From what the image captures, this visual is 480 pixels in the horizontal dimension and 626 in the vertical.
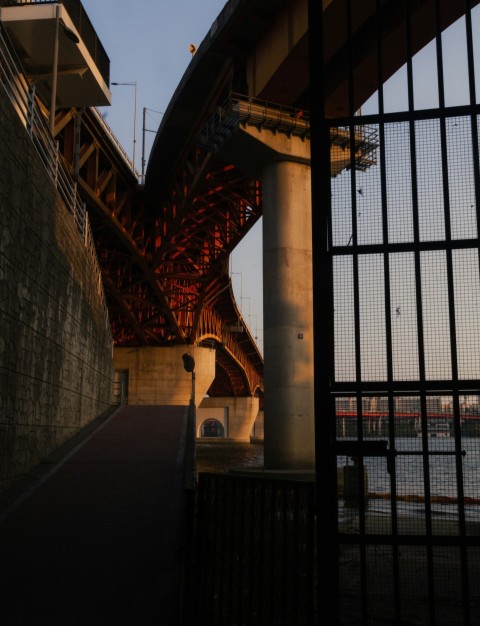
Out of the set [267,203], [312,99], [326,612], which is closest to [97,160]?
[267,203]

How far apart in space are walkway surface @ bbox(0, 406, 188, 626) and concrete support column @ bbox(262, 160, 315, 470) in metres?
11.0

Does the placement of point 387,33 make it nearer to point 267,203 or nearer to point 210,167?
point 267,203

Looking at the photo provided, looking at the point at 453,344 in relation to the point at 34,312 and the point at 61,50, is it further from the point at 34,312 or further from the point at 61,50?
the point at 61,50

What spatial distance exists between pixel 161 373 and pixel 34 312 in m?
47.2

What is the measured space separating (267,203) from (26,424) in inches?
676

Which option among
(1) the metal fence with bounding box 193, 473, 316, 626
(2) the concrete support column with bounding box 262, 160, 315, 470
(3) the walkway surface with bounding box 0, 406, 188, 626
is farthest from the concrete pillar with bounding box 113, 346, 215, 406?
(1) the metal fence with bounding box 193, 473, 316, 626

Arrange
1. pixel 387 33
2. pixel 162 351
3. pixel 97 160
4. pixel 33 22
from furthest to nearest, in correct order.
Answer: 1. pixel 162 351
2. pixel 97 160
3. pixel 33 22
4. pixel 387 33

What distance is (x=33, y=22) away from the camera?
22.1 metres

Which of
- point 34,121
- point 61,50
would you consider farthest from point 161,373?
point 34,121

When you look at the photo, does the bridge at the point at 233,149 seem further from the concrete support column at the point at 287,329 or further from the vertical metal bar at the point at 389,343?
the vertical metal bar at the point at 389,343

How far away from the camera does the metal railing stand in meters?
25.4

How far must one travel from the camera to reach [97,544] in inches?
321

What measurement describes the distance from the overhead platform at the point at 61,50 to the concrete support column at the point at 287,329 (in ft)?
25.4

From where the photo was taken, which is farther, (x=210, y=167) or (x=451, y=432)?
(x=210, y=167)
